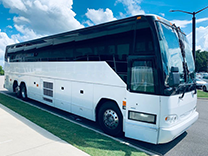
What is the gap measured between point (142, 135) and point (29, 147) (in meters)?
2.83

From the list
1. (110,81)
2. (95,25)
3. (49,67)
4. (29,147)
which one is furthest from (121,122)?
(49,67)

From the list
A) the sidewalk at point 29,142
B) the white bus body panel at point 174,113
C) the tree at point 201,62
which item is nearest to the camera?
the sidewalk at point 29,142

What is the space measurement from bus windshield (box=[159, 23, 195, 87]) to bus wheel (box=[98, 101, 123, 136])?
1.79 metres

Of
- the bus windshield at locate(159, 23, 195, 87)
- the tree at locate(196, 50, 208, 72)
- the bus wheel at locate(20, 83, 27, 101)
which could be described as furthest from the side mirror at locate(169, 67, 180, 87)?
the tree at locate(196, 50, 208, 72)

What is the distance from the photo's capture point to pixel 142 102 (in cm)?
449

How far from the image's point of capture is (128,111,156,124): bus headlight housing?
4.37 m

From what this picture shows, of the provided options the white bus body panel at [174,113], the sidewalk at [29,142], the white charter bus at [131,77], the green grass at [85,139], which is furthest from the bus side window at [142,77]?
the sidewalk at [29,142]

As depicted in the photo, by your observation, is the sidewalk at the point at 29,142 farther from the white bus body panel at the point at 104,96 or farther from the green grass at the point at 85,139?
the white bus body panel at the point at 104,96

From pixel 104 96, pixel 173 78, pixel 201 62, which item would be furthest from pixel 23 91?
pixel 201 62

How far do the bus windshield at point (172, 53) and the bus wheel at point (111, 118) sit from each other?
70.6 inches

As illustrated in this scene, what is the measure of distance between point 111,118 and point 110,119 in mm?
60

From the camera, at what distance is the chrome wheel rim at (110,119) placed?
17.3 feet

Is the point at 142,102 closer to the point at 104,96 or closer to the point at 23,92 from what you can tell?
the point at 104,96

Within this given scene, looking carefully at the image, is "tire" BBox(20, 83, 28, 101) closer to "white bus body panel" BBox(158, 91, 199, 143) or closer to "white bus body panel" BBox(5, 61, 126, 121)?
"white bus body panel" BBox(5, 61, 126, 121)
